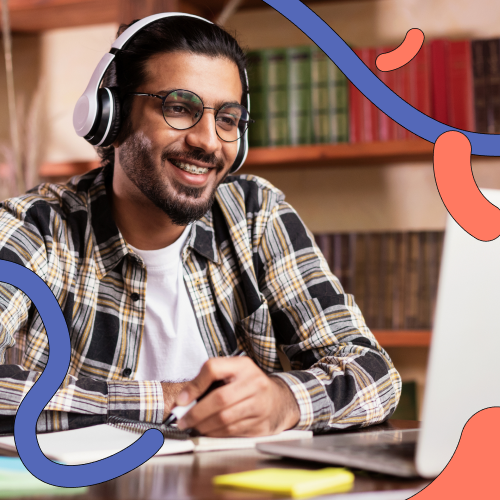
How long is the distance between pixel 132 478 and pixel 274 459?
16 centimetres

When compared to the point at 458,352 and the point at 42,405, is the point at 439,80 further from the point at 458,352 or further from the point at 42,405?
the point at 42,405

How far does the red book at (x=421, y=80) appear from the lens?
199cm

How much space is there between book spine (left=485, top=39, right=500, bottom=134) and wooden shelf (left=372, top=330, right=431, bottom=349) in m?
0.65

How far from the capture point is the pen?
0.66 m

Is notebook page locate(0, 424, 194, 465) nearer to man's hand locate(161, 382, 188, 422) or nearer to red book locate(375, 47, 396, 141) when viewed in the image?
man's hand locate(161, 382, 188, 422)

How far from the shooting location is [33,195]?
1.28 meters

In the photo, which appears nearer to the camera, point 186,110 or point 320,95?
point 186,110

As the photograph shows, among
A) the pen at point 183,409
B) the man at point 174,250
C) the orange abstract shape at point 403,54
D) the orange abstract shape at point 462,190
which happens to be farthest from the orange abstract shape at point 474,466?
the man at point 174,250

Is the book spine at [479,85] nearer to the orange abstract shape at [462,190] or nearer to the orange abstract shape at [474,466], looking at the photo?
the orange abstract shape at [462,190]

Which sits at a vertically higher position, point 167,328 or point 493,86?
point 493,86

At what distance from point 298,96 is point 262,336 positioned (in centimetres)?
102

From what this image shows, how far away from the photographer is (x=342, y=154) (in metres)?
2.02

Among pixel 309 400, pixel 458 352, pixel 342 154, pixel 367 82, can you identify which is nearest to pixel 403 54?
pixel 367 82

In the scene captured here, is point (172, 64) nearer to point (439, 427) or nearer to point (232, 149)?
point (232, 149)
